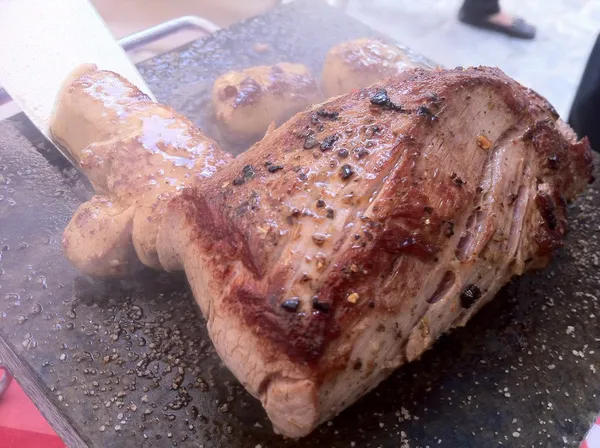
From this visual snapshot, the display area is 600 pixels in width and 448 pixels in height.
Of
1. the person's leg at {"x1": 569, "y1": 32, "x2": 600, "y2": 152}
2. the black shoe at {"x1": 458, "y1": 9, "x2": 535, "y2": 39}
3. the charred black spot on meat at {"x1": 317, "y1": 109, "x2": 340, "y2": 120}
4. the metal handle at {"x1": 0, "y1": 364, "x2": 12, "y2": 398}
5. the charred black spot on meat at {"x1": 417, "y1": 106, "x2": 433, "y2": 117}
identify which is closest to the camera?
the charred black spot on meat at {"x1": 417, "y1": 106, "x2": 433, "y2": 117}

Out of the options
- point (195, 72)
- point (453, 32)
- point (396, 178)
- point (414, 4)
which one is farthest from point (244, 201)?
point (414, 4)

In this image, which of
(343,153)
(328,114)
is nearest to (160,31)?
(328,114)

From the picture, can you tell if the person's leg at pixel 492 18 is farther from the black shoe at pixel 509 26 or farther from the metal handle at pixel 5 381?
the metal handle at pixel 5 381

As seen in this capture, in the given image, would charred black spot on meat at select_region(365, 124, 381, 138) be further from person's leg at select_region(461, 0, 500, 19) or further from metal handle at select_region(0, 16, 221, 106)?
person's leg at select_region(461, 0, 500, 19)

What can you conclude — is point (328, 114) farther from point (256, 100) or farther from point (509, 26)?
point (509, 26)

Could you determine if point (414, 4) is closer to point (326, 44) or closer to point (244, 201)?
point (326, 44)

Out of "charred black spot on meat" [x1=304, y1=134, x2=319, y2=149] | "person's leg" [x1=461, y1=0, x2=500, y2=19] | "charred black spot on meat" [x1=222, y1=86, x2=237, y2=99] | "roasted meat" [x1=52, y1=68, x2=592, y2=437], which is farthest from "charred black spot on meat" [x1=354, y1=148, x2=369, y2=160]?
"person's leg" [x1=461, y1=0, x2=500, y2=19]

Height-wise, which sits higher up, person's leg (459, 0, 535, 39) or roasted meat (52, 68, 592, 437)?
roasted meat (52, 68, 592, 437)
